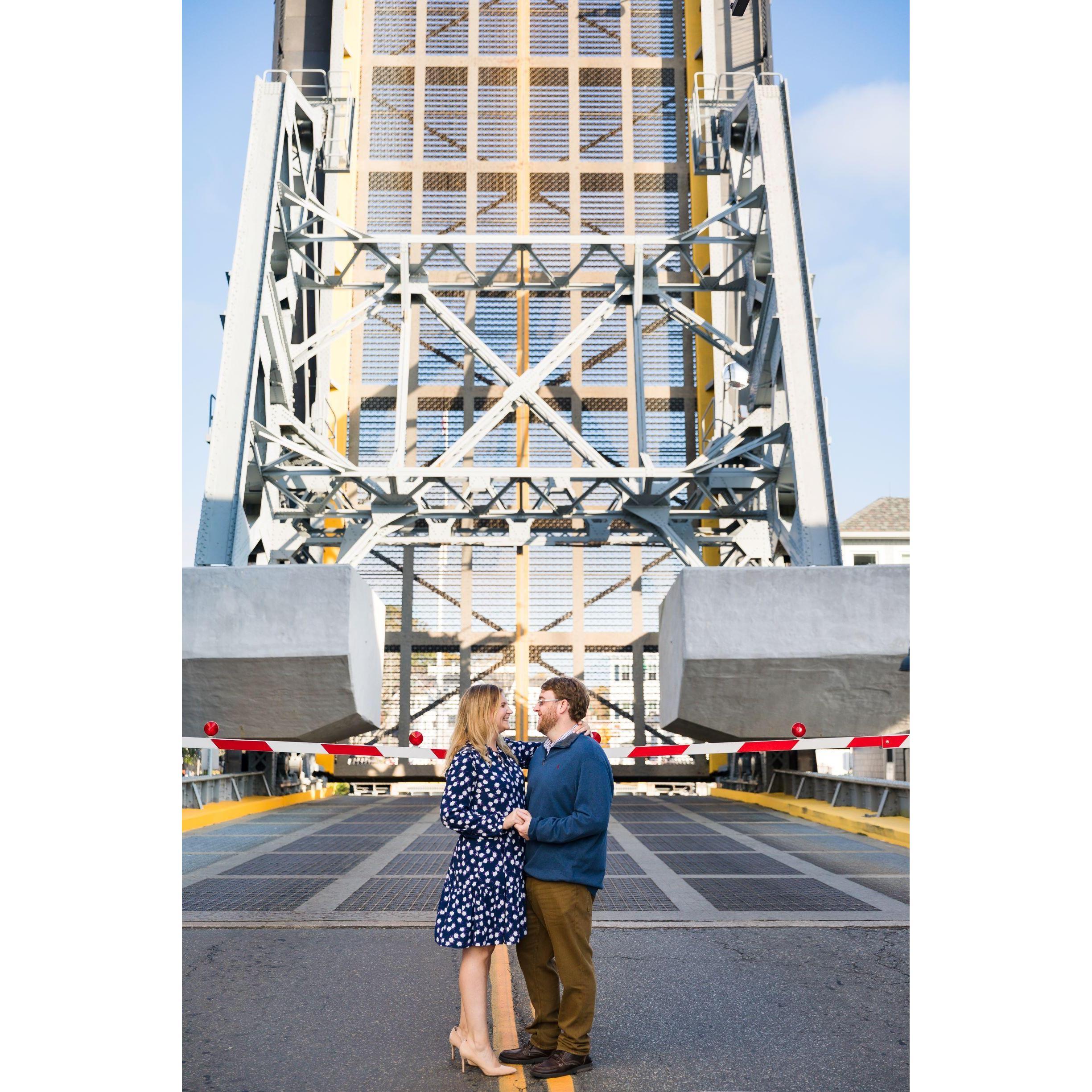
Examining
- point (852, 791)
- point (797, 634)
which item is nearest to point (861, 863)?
point (797, 634)

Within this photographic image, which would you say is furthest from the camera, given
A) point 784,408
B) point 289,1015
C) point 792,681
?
point 784,408

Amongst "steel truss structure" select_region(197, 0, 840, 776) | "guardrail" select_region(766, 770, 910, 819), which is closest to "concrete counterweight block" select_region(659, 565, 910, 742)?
"guardrail" select_region(766, 770, 910, 819)

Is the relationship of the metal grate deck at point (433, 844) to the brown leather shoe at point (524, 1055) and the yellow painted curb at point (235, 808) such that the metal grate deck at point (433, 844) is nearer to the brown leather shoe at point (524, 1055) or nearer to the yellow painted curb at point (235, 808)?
the yellow painted curb at point (235, 808)

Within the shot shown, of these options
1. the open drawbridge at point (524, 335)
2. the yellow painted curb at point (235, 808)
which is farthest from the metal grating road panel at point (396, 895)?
the open drawbridge at point (524, 335)

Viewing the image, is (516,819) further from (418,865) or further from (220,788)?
(220,788)

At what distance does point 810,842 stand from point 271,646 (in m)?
→ 6.19

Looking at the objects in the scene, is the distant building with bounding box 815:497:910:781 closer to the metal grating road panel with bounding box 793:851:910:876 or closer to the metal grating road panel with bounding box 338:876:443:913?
the metal grating road panel with bounding box 793:851:910:876

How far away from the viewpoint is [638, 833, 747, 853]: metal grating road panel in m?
10.6

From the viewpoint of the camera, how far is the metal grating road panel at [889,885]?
750 cm

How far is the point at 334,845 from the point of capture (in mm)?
10977
